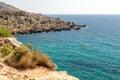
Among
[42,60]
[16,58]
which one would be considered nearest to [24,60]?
[16,58]

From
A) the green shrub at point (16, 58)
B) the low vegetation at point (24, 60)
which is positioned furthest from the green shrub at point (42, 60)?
the green shrub at point (16, 58)

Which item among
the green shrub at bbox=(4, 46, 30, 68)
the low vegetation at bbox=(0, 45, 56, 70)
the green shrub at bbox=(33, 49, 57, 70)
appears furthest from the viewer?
the green shrub at bbox=(33, 49, 57, 70)

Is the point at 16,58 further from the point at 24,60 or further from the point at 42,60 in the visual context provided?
the point at 42,60

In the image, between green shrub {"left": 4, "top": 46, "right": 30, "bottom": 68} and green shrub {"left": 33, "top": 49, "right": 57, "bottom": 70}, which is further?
green shrub {"left": 33, "top": 49, "right": 57, "bottom": 70}

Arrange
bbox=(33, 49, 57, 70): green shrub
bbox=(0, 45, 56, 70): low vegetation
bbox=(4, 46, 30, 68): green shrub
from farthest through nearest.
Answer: bbox=(33, 49, 57, 70): green shrub < bbox=(0, 45, 56, 70): low vegetation < bbox=(4, 46, 30, 68): green shrub

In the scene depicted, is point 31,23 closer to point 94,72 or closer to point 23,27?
point 23,27

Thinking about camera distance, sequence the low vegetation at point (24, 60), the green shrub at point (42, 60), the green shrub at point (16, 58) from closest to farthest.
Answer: the green shrub at point (16, 58), the low vegetation at point (24, 60), the green shrub at point (42, 60)

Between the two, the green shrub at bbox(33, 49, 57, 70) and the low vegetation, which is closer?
the low vegetation

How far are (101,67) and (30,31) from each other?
236 ft

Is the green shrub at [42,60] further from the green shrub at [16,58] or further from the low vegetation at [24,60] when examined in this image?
the green shrub at [16,58]

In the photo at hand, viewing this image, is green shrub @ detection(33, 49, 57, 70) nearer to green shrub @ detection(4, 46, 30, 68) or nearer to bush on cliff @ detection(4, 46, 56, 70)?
bush on cliff @ detection(4, 46, 56, 70)

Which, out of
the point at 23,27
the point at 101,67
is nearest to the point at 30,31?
the point at 23,27

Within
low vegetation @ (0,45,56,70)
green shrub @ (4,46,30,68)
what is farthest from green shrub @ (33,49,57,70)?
green shrub @ (4,46,30,68)

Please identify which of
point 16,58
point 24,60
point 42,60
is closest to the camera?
point 24,60
